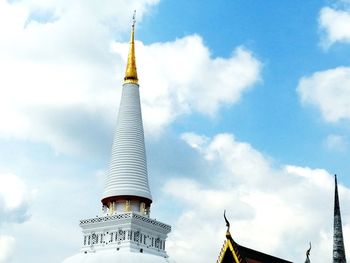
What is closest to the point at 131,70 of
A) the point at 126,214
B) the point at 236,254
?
the point at 126,214

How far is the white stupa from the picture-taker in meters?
76.1

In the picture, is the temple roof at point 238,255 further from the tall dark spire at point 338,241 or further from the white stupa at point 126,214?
the white stupa at point 126,214

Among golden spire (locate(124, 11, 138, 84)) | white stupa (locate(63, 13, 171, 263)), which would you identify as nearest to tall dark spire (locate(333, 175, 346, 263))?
white stupa (locate(63, 13, 171, 263))

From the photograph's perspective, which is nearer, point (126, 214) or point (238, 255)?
point (238, 255)

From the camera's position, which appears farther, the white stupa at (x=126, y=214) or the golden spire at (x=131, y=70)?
the golden spire at (x=131, y=70)

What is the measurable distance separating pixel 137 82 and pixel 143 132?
20.9ft

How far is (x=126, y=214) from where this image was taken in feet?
252

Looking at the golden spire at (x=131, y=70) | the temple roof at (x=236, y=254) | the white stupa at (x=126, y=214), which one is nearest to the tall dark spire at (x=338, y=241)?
the temple roof at (x=236, y=254)

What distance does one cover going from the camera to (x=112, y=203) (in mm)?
79625

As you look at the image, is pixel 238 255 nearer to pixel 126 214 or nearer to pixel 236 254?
pixel 236 254

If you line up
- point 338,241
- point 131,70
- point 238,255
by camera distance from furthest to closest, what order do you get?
point 131,70, point 238,255, point 338,241

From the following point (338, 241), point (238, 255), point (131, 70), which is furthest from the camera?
point (131, 70)

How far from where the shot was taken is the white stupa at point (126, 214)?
250 feet

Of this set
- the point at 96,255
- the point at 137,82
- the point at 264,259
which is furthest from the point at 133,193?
the point at 264,259
